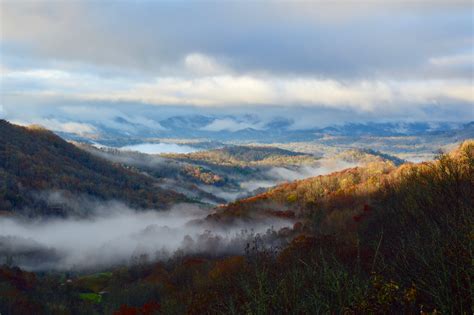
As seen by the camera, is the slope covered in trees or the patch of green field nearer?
the slope covered in trees

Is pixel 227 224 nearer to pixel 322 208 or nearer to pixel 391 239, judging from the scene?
pixel 322 208

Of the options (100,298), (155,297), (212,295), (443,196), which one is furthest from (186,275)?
(443,196)

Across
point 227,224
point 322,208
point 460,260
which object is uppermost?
point 460,260

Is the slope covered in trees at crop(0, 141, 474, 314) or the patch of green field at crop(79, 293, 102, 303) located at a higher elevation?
the slope covered in trees at crop(0, 141, 474, 314)

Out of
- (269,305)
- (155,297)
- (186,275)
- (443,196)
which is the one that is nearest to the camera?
(269,305)

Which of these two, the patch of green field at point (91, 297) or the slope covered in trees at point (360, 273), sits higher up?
the slope covered in trees at point (360, 273)

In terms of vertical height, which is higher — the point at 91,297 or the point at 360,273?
the point at 360,273

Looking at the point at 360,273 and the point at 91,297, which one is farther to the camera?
the point at 91,297

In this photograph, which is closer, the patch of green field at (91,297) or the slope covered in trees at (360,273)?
the slope covered in trees at (360,273)

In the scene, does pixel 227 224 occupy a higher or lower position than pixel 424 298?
lower

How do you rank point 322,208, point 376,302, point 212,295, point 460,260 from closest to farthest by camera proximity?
point 376,302, point 460,260, point 212,295, point 322,208

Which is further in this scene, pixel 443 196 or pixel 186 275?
pixel 186 275
